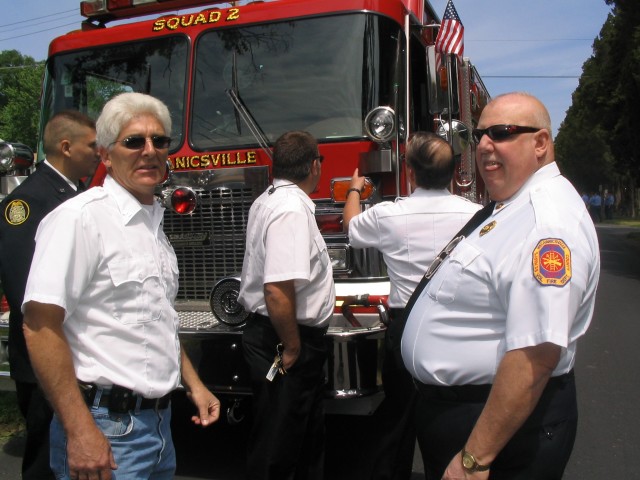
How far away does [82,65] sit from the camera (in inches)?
195

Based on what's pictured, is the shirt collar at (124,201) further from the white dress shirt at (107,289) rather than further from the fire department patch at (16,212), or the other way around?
the fire department patch at (16,212)

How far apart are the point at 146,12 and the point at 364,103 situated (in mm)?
1990

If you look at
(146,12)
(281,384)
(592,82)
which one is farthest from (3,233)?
(592,82)

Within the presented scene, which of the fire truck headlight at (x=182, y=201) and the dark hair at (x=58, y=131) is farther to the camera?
the fire truck headlight at (x=182, y=201)

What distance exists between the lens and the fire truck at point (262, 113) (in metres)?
3.91

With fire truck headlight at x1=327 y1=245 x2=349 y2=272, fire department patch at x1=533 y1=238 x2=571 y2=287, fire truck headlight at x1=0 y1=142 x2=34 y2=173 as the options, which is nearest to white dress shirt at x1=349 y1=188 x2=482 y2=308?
fire truck headlight at x1=327 y1=245 x2=349 y2=272

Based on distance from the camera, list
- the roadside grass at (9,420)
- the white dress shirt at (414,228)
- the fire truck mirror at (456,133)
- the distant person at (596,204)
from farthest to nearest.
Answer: the distant person at (596,204) < the roadside grass at (9,420) < the fire truck mirror at (456,133) < the white dress shirt at (414,228)

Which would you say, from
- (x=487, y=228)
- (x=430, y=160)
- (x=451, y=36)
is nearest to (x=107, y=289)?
(x=487, y=228)

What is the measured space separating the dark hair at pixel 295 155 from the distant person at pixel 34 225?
2.98 ft

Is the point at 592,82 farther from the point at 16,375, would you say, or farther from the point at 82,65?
the point at 16,375

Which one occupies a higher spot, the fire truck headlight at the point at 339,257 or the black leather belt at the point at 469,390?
the fire truck headlight at the point at 339,257

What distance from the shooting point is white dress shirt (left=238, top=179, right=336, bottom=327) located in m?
3.06

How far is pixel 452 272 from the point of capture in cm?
205

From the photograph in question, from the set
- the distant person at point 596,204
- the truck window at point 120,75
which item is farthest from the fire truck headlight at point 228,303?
the distant person at point 596,204
